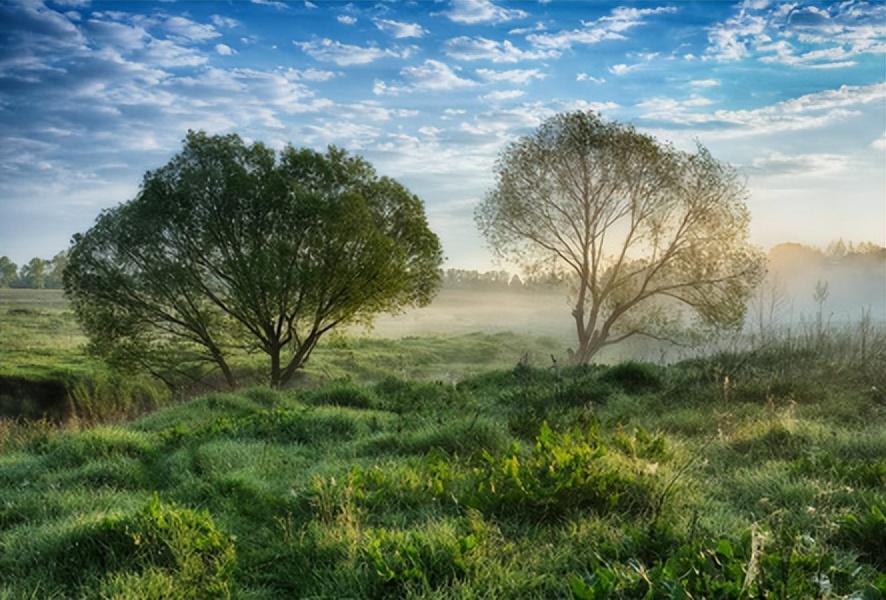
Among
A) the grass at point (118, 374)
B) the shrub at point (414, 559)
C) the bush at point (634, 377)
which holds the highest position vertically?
the shrub at point (414, 559)

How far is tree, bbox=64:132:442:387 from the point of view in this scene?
23.2m

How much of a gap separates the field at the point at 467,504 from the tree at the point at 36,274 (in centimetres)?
14380

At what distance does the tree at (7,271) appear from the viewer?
139 m

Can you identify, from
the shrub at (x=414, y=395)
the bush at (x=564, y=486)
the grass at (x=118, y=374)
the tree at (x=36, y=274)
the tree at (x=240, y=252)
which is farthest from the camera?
the tree at (x=36, y=274)

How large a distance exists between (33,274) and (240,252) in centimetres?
13879

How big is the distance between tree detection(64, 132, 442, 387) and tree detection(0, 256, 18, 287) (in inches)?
5557

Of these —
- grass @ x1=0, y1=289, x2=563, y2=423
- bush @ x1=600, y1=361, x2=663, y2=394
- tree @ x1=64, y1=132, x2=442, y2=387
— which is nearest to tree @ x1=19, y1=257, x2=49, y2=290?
grass @ x1=0, y1=289, x2=563, y2=423

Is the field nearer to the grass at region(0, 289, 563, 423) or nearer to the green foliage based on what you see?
the green foliage

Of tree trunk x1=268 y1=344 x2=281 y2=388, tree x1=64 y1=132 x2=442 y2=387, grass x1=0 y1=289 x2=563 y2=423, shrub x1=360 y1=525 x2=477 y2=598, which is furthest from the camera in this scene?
grass x1=0 y1=289 x2=563 y2=423

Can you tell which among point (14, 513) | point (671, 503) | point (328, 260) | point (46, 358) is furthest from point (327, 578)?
point (46, 358)

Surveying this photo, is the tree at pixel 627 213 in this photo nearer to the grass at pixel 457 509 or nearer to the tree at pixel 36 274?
the grass at pixel 457 509

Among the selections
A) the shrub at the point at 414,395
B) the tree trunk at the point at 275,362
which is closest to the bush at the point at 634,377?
the shrub at the point at 414,395

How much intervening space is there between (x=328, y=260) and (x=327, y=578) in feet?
63.7

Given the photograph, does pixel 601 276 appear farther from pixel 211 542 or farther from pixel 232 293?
pixel 211 542
